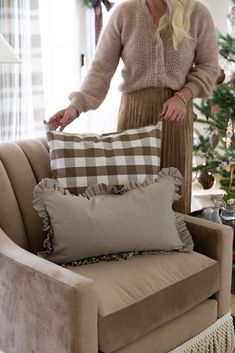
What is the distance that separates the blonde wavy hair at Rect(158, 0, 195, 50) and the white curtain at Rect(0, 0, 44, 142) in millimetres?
1158

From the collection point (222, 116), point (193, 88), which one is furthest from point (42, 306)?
point (222, 116)

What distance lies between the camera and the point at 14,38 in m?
2.87

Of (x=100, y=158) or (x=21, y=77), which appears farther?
(x=21, y=77)

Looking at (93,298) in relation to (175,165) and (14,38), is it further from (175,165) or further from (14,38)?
(14,38)

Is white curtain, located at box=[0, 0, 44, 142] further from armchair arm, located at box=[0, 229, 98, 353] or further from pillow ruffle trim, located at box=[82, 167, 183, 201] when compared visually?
armchair arm, located at box=[0, 229, 98, 353]

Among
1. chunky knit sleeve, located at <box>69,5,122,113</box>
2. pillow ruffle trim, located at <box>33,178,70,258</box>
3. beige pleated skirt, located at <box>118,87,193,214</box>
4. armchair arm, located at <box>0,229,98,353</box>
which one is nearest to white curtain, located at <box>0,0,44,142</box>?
chunky knit sleeve, located at <box>69,5,122,113</box>

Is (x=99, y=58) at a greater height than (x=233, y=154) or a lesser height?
greater

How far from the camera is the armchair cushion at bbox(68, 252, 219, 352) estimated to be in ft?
4.48

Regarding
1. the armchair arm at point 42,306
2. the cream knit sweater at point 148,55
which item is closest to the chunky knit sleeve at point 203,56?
the cream knit sweater at point 148,55

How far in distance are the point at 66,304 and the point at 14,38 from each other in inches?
78.7

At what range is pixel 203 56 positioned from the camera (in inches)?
80.5

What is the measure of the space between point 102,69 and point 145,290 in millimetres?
1020

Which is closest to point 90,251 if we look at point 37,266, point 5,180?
point 37,266

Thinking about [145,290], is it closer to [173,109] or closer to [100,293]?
[100,293]
